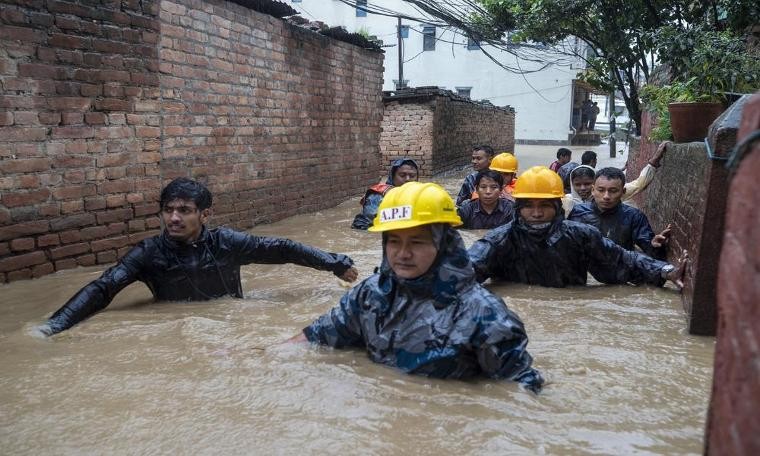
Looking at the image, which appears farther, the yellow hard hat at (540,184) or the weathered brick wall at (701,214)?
the yellow hard hat at (540,184)

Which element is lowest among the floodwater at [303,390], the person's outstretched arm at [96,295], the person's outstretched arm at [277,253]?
the floodwater at [303,390]

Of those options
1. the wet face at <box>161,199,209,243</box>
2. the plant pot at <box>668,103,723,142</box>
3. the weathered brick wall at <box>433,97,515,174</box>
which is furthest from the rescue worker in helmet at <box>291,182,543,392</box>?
the weathered brick wall at <box>433,97,515,174</box>

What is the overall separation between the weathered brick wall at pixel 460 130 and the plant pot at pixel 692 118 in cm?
938

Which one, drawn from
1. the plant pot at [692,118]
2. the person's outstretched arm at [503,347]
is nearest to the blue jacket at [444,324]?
the person's outstretched arm at [503,347]

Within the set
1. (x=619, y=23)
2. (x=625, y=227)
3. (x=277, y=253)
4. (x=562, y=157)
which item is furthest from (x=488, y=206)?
(x=619, y=23)

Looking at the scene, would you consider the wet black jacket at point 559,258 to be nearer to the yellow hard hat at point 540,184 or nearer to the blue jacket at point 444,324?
the yellow hard hat at point 540,184

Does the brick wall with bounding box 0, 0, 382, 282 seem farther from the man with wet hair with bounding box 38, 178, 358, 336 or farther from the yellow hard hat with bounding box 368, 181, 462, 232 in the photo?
the yellow hard hat with bounding box 368, 181, 462, 232

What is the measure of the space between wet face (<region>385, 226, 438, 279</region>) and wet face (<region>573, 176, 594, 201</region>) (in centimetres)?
510

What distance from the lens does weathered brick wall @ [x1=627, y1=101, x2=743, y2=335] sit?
3.72 metres

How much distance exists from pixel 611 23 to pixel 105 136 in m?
8.60

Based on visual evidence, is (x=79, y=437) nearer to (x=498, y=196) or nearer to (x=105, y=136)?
(x=105, y=136)

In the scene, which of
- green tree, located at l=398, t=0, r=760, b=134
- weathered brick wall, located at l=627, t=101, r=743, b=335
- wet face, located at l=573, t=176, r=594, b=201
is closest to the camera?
weathered brick wall, located at l=627, t=101, r=743, b=335

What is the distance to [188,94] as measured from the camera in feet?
21.6

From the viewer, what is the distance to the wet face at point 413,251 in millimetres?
2943
